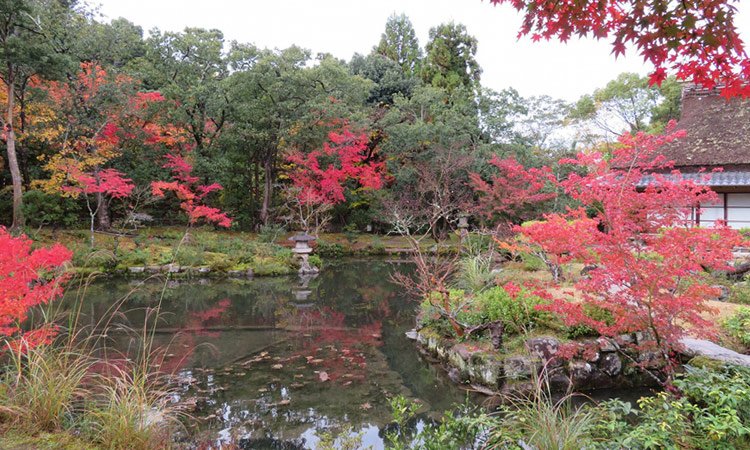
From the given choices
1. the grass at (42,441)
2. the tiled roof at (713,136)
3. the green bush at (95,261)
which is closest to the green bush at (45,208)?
the green bush at (95,261)

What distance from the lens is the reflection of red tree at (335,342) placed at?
5.14 meters

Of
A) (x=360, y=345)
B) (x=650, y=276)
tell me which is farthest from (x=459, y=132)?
(x=650, y=276)

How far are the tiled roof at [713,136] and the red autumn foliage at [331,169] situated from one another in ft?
31.3

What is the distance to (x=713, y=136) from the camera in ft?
35.9

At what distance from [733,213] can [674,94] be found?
9.79 meters

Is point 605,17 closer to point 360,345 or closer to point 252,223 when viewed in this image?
point 360,345

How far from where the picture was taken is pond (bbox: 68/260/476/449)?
12.6 feet

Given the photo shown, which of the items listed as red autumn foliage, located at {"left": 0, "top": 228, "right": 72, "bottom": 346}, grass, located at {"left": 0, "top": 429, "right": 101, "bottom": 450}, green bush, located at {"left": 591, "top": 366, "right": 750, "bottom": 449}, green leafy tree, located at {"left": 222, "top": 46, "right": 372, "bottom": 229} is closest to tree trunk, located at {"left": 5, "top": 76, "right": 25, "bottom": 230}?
green leafy tree, located at {"left": 222, "top": 46, "right": 372, "bottom": 229}

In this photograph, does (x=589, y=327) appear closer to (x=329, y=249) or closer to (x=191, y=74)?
(x=329, y=249)

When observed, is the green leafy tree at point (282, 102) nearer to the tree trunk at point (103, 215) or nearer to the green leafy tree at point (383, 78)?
the green leafy tree at point (383, 78)

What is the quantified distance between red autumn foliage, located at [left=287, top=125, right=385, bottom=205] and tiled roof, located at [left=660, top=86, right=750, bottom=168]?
954 cm

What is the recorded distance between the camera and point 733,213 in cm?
1055

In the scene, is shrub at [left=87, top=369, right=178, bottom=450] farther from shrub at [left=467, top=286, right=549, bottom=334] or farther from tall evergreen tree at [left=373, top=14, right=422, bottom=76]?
tall evergreen tree at [left=373, top=14, right=422, bottom=76]

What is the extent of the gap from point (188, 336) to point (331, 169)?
9792mm
